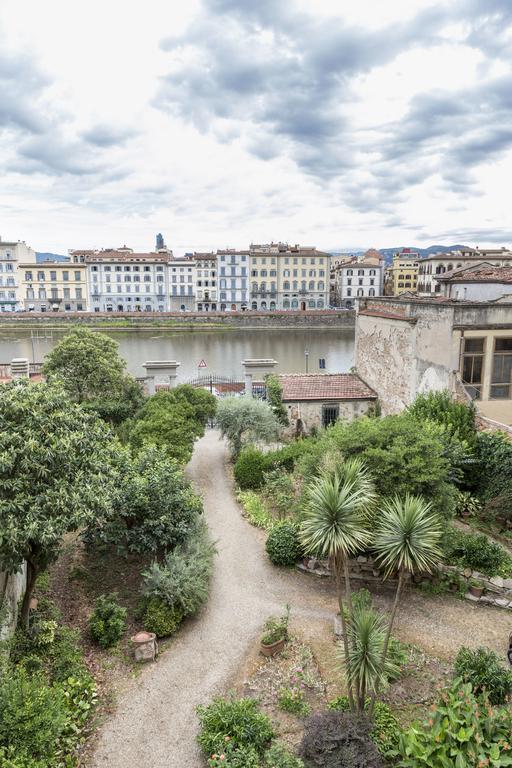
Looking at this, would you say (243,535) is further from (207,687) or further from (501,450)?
(501,450)

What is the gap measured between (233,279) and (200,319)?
13.5m

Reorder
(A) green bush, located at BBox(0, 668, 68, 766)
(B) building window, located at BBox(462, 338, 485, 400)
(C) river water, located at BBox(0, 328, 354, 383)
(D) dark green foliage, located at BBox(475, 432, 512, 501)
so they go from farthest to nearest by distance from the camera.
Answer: (C) river water, located at BBox(0, 328, 354, 383)
(B) building window, located at BBox(462, 338, 485, 400)
(D) dark green foliage, located at BBox(475, 432, 512, 501)
(A) green bush, located at BBox(0, 668, 68, 766)

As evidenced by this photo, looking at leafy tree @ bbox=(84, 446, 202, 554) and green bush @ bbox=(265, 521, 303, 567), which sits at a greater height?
leafy tree @ bbox=(84, 446, 202, 554)

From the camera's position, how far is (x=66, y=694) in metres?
7.05

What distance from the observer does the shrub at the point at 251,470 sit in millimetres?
15281

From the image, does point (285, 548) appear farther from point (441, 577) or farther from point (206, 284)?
point (206, 284)

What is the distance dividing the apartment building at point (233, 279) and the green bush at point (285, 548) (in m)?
78.3

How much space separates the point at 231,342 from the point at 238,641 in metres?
53.7

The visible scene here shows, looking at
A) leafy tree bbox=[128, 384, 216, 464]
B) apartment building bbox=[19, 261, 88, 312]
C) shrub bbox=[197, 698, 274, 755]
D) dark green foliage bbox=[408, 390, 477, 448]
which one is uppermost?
apartment building bbox=[19, 261, 88, 312]

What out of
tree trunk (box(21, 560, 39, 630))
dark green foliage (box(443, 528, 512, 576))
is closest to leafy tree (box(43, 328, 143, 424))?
tree trunk (box(21, 560, 39, 630))

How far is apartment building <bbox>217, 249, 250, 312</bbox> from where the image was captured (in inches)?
3383

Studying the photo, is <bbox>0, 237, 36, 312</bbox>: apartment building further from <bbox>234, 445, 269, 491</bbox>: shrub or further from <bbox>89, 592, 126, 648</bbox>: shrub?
<bbox>89, 592, 126, 648</bbox>: shrub

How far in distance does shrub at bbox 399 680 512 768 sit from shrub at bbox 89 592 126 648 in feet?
15.8

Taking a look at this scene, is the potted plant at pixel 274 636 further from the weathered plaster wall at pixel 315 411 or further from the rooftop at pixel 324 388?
the rooftop at pixel 324 388
